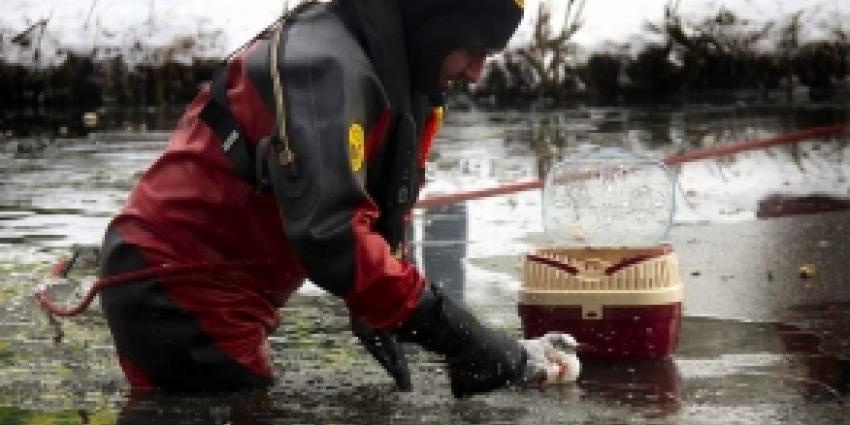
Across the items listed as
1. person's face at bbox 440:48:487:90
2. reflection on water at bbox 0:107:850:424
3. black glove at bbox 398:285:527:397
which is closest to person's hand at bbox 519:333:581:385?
reflection on water at bbox 0:107:850:424

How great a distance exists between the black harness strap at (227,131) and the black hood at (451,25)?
0.53m

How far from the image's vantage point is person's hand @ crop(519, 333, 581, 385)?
585cm

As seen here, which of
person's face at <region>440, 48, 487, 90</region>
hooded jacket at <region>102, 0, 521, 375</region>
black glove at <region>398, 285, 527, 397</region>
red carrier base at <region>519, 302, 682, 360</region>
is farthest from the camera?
red carrier base at <region>519, 302, 682, 360</region>

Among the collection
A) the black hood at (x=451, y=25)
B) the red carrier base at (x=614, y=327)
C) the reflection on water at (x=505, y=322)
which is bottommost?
the reflection on water at (x=505, y=322)

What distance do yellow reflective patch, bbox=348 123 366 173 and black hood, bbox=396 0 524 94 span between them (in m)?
0.41

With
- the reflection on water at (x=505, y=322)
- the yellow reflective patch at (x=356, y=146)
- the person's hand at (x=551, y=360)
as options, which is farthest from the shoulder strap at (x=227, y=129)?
the person's hand at (x=551, y=360)

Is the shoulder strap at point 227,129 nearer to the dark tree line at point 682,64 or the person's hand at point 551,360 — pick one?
the person's hand at point 551,360

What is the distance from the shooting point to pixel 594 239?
767 centimetres

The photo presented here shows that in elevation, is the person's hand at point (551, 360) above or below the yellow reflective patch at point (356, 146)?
below

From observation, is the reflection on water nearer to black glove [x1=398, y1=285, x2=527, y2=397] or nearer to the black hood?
black glove [x1=398, y1=285, x2=527, y2=397]

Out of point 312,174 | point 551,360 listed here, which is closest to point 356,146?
point 312,174

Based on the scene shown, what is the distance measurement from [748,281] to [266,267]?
157 inches

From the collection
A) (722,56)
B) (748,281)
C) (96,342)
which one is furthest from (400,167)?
(722,56)

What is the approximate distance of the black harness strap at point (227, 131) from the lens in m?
5.38
